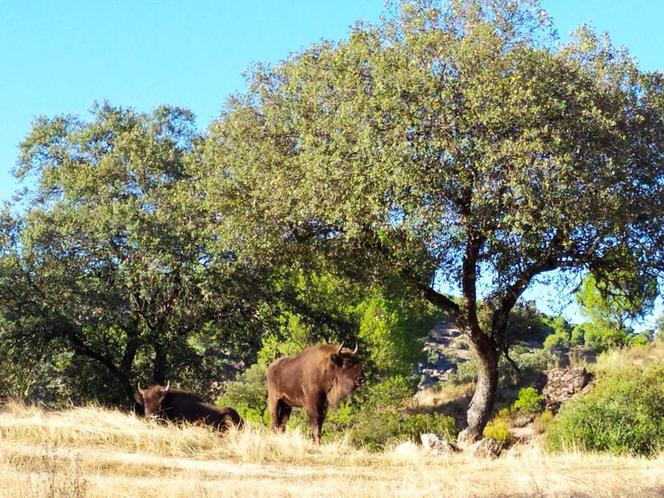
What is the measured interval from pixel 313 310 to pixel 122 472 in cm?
1786

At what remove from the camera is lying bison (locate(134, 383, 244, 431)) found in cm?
1923

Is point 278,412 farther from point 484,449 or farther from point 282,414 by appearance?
point 484,449

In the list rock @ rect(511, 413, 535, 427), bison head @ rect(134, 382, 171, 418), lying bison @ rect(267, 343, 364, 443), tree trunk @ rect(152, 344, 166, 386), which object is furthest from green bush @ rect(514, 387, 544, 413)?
bison head @ rect(134, 382, 171, 418)

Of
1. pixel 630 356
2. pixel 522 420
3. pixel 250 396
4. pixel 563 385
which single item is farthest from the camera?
pixel 250 396

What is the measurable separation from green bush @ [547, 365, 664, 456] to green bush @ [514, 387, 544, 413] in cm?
1586

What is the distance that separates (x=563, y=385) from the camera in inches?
1517

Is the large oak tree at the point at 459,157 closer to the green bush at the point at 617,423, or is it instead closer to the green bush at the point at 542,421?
the green bush at the point at 617,423

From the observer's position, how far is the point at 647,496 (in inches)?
416

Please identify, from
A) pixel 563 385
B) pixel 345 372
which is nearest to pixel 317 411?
pixel 345 372

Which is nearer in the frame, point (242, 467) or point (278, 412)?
point (242, 467)

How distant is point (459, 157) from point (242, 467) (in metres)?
9.18

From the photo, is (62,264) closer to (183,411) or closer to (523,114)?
(183,411)

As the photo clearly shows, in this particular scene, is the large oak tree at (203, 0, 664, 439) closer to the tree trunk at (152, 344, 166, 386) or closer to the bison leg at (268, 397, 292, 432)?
the bison leg at (268, 397, 292, 432)

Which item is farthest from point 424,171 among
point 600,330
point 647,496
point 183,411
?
point 600,330
